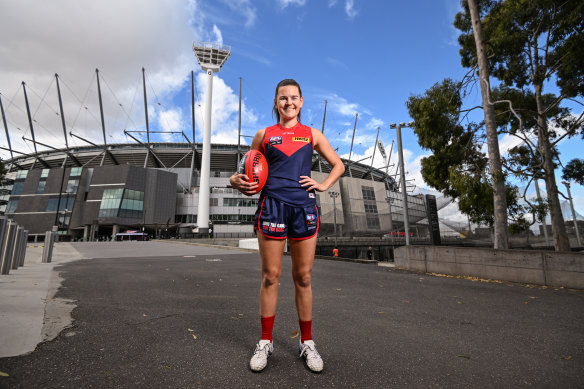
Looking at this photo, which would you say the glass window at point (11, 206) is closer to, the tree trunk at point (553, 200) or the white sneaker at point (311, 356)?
the white sneaker at point (311, 356)

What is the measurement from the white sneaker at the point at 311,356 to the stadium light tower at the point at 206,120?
61.7 meters

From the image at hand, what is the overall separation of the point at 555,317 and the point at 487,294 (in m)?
1.59

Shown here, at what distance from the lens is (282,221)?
7.51ft

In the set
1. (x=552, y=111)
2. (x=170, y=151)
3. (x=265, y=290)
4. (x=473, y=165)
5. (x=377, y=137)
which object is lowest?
(x=265, y=290)

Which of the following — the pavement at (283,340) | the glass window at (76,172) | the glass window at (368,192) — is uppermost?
the glass window at (76,172)

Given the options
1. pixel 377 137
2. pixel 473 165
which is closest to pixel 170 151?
pixel 377 137

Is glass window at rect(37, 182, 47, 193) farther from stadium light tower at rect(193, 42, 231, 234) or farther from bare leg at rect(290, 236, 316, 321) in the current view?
bare leg at rect(290, 236, 316, 321)

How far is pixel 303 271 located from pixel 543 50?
13727mm

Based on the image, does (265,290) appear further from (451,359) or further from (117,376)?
(451,359)

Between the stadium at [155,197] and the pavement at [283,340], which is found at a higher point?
the stadium at [155,197]

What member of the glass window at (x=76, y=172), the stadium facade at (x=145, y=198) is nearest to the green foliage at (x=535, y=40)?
the stadium facade at (x=145, y=198)

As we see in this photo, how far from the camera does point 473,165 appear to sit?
10.8 meters

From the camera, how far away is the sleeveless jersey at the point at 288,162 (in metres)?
2.38

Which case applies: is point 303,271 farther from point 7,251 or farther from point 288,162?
point 7,251
